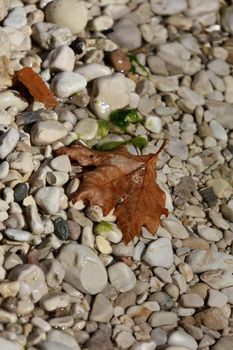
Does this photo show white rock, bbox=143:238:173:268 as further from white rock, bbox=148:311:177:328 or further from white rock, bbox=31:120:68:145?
white rock, bbox=31:120:68:145

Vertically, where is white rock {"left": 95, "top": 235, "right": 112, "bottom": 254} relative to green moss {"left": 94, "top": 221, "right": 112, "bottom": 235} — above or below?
below

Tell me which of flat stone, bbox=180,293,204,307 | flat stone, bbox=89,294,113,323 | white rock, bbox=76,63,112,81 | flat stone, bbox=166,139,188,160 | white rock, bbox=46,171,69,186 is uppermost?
white rock, bbox=76,63,112,81

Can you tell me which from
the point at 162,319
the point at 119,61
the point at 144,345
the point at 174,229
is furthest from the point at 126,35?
the point at 144,345

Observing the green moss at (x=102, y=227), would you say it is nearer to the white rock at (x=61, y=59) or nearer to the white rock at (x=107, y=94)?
the white rock at (x=107, y=94)

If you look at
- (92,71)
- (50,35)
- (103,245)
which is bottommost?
(103,245)

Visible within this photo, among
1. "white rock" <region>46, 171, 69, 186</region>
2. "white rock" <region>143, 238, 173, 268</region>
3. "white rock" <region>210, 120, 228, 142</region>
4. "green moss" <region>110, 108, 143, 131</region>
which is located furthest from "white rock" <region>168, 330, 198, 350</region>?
"white rock" <region>210, 120, 228, 142</region>

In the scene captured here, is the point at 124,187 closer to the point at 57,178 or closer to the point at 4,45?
the point at 57,178

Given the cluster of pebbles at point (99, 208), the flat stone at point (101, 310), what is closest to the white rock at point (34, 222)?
the cluster of pebbles at point (99, 208)

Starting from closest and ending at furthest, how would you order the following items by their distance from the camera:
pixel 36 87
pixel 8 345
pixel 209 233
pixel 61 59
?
pixel 8 345
pixel 209 233
pixel 36 87
pixel 61 59
